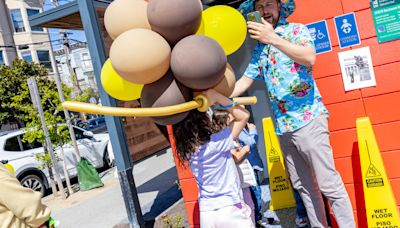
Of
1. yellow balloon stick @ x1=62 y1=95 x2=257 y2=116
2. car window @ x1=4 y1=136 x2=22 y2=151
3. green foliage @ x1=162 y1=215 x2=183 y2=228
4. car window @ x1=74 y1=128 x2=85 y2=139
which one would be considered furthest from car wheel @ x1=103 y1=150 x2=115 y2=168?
yellow balloon stick @ x1=62 y1=95 x2=257 y2=116

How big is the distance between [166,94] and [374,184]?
6.18 ft

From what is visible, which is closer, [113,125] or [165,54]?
[165,54]

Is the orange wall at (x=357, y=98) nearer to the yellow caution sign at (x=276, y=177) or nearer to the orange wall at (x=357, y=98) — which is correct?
the orange wall at (x=357, y=98)

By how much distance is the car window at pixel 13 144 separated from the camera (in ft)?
26.9

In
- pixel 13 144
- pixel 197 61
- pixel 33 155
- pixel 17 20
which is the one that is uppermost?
pixel 17 20

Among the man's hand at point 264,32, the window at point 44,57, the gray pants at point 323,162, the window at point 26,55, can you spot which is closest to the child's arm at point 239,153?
the gray pants at point 323,162

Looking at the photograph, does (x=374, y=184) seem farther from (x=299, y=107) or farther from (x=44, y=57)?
(x=44, y=57)

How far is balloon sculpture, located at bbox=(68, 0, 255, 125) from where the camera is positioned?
5.32 feet

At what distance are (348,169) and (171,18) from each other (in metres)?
2.10

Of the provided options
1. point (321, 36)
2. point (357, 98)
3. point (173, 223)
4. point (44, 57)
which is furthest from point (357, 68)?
point (44, 57)

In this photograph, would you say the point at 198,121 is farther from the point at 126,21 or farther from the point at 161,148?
the point at 161,148

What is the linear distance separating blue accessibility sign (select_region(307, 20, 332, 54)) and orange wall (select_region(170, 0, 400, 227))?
0.03 metres

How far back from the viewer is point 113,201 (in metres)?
6.91

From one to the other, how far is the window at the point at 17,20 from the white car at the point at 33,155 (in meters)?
21.4
